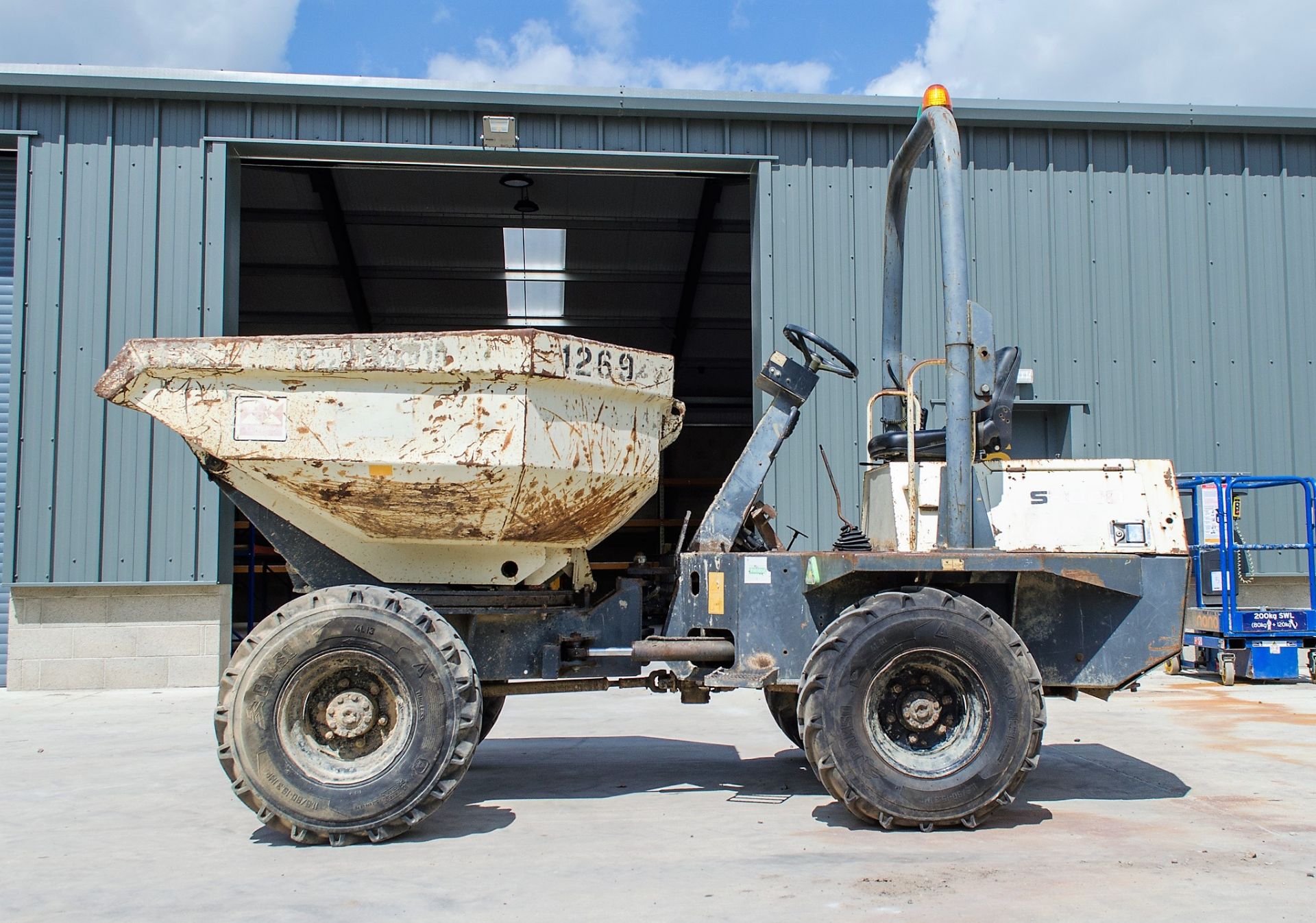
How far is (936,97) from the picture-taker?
5.52 m

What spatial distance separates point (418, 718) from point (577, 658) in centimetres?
106

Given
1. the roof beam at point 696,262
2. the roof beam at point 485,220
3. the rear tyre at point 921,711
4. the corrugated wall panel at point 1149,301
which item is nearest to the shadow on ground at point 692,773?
the rear tyre at point 921,711

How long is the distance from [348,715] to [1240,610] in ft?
31.1

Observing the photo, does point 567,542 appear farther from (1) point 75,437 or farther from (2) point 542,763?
(1) point 75,437

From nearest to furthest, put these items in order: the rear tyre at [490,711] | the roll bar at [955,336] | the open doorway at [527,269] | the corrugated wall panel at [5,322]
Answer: the roll bar at [955,336] < the rear tyre at [490,711] < the corrugated wall panel at [5,322] < the open doorway at [527,269]

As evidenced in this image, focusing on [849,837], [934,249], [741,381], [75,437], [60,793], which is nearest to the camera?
[849,837]

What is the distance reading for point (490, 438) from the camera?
16.3 ft

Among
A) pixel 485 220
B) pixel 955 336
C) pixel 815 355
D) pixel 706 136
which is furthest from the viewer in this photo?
pixel 485 220

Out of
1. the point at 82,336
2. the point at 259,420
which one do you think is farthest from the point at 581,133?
the point at 259,420

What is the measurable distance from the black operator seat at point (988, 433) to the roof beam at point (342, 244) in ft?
31.6

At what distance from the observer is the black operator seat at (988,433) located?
18.8 ft

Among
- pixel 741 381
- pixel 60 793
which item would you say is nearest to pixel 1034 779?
pixel 60 793

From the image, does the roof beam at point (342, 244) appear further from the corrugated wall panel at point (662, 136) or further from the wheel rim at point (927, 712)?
the wheel rim at point (927, 712)

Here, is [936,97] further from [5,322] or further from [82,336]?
[5,322]
